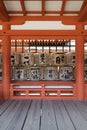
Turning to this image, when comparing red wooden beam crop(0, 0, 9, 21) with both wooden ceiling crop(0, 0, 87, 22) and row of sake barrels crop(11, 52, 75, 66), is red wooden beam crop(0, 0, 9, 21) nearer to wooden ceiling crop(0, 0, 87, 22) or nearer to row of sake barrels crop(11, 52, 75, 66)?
wooden ceiling crop(0, 0, 87, 22)

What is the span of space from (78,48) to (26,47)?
2240 millimetres

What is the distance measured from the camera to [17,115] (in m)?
5.66

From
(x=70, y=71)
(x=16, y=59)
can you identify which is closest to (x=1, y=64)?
(x=16, y=59)

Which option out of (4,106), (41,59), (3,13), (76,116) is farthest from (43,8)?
(76,116)

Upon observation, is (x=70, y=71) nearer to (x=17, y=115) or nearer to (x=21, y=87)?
(x=21, y=87)

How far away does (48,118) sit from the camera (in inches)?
213

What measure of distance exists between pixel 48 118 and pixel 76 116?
2.29 feet

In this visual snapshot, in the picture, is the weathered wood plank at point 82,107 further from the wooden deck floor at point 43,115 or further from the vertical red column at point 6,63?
the vertical red column at point 6,63

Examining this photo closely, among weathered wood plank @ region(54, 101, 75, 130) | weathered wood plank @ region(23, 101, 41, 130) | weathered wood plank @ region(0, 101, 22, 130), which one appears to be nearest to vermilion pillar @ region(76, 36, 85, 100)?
weathered wood plank @ region(54, 101, 75, 130)

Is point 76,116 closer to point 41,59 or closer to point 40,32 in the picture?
point 40,32

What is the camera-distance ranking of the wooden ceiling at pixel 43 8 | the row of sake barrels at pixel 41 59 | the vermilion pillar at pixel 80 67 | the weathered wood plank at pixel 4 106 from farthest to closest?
the row of sake barrels at pixel 41 59 → the vermilion pillar at pixel 80 67 → the wooden ceiling at pixel 43 8 → the weathered wood plank at pixel 4 106

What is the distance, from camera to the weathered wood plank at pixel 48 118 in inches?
186

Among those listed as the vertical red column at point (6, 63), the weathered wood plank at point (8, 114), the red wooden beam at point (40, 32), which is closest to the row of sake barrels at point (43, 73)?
the vertical red column at point (6, 63)

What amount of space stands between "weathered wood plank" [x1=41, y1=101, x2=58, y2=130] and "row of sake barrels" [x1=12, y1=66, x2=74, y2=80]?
1.76 metres
